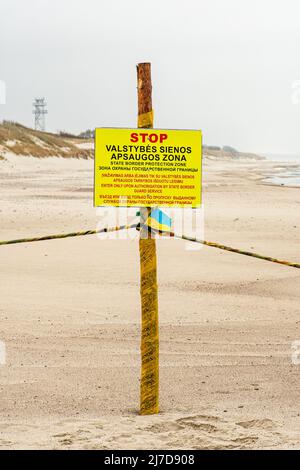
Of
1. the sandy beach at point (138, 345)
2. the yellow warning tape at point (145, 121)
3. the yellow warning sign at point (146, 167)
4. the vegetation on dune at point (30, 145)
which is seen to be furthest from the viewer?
the vegetation on dune at point (30, 145)

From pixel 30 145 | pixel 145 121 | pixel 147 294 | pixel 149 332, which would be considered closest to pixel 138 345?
pixel 149 332

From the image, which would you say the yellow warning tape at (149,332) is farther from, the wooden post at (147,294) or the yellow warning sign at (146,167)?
the yellow warning sign at (146,167)

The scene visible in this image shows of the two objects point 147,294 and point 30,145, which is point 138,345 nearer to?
point 147,294

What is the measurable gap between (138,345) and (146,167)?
9.29ft

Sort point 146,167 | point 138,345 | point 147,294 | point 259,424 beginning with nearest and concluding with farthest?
point 259,424 → point 146,167 → point 147,294 → point 138,345

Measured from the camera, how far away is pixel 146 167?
616 centimetres

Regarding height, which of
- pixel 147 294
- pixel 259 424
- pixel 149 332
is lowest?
pixel 259 424

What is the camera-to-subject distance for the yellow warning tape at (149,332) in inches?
250

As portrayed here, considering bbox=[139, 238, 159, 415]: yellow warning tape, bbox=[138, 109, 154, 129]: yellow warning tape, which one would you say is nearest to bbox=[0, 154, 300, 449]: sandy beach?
bbox=[139, 238, 159, 415]: yellow warning tape

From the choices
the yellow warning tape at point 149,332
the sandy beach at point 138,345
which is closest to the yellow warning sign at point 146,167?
the yellow warning tape at point 149,332

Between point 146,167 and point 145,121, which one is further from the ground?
point 145,121

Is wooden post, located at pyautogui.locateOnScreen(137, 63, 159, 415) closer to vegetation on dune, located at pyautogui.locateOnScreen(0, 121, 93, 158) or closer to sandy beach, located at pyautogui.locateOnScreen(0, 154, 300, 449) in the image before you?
sandy beach, located at pyautogui.locateOnScreen(0, 154, 300, 449)

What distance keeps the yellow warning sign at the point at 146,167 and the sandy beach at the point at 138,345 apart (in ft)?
5.78
